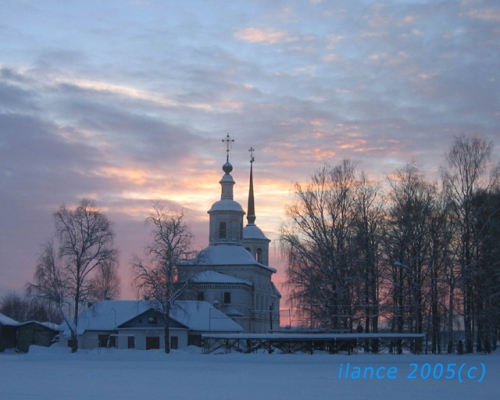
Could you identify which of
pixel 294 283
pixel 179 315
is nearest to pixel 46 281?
pixel 179 315

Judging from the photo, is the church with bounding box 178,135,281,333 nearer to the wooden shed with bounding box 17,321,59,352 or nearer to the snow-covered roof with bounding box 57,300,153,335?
the snow-covered roof with bounding box 57,300,153,335

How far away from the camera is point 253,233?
90.6 m

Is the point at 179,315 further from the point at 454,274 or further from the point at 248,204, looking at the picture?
the point at 248,204

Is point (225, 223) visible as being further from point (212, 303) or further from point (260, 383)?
point (260, 383)

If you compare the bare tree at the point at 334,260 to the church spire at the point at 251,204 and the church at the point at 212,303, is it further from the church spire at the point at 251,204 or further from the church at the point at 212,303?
the church spire at the point at 251,204

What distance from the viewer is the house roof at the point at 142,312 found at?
54.9 m

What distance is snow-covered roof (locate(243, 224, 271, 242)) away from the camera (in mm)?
89938

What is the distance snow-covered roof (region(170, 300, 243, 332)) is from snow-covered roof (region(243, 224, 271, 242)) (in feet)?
109

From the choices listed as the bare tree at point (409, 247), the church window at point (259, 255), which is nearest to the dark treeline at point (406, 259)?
the bare tree at point (409, 247)

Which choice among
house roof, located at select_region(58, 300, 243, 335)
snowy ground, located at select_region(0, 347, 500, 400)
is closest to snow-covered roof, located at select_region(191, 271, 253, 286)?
house roof, located at select_region(58, 300, 243, 335)

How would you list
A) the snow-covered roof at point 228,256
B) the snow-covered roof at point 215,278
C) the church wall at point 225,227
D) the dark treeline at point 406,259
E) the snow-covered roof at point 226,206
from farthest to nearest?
the snow-covered roof at point 226,206
the church wall at point 225,227
the snow-covered roof at point 228,256
the snow-covered roof at point 215,278
the dark treeline at point 406,259

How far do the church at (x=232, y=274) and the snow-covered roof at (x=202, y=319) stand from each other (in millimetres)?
7887

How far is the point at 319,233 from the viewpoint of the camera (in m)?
45.0

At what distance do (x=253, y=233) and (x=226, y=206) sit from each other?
61.4ft
